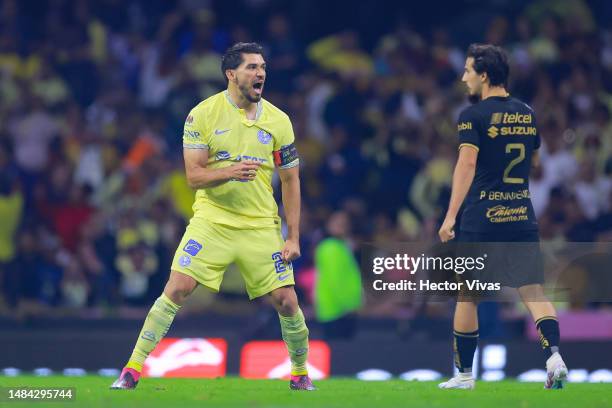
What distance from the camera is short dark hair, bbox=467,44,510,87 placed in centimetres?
980

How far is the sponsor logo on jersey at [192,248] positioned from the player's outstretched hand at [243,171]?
54 centimetres

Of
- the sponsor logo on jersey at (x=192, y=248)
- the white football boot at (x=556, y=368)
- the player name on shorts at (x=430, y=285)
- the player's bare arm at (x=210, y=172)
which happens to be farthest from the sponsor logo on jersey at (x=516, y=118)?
the sponsor logo on jersey at (x=192, y=248)

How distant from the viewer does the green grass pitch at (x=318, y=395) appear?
8805 mm

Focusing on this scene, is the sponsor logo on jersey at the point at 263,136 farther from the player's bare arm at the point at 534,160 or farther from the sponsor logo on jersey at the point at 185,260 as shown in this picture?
the player's bare arm at the point at 534,160

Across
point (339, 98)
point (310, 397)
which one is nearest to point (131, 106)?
point (339, 98)

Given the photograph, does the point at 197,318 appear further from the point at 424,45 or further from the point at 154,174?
the point at 424,45

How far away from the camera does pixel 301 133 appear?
1814cm

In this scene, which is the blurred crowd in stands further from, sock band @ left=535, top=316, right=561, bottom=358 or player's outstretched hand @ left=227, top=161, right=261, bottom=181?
player's outstretched hand @ left=227, top=161, right=261, bottom=181

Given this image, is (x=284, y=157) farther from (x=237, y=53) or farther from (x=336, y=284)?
(x=336, y=284)

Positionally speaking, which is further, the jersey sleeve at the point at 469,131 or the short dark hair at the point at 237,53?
the short dark hair at the point at 237,53

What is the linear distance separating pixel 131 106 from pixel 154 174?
5.16ft

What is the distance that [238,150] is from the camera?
976cm

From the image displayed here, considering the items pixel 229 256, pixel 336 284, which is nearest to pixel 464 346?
pixel 229 256

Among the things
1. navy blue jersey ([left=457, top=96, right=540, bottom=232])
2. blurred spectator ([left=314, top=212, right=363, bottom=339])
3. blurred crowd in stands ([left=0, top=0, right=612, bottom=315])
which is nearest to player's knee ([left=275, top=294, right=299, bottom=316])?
navy blue jersey ([left=457, top=96, right=540, bottom=232])
